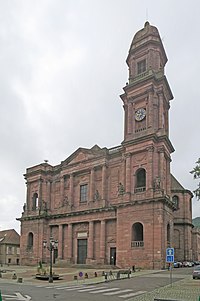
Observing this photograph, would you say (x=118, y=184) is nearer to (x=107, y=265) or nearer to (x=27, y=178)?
(x=107, y=265)

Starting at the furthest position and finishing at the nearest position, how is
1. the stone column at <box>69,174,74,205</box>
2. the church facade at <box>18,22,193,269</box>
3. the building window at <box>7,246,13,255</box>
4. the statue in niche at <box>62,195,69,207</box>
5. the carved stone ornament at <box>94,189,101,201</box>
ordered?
the building window at <box>7,246,13,255</box> → the statue in niche at <box>62,195,69,207</box> → the stone column at <box>69,174,74,205</box> → the carved stone ornament at <box>94,189,101,201</box> → the church facade at <box>18,22,193,269</box>

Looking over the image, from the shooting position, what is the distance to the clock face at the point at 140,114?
53031mm

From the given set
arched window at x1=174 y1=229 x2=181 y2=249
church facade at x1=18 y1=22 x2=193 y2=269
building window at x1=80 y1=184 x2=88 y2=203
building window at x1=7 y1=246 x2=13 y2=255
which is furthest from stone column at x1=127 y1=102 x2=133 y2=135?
building window at x1=7 y1=246 x2=13 y2=255

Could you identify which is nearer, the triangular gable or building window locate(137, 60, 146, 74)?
building window locate(137, 60, 146, 74)

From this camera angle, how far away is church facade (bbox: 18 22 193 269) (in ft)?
157

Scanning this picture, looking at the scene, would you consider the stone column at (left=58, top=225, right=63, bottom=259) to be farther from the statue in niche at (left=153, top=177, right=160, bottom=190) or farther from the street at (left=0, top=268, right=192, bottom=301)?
the street at (left=0, top=268, right=192, bottom=301)

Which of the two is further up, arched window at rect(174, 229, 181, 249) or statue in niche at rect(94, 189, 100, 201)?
statue in niche at rect(94, 189, 100, 201)

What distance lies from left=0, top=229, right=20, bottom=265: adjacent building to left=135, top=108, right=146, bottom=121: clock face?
44681 mm

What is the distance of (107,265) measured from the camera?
50.7 metres

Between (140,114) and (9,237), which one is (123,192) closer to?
(140,114)

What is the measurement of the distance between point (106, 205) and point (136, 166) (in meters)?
7.83

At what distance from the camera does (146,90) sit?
5272 centimetres

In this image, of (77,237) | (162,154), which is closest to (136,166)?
(162,154)

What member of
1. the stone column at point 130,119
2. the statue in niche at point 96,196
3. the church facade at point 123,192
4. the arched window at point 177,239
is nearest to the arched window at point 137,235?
the church facade at point 123,192
